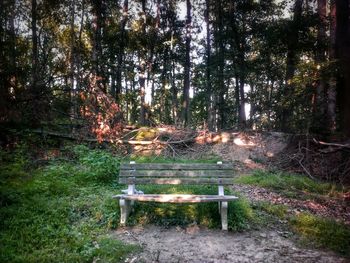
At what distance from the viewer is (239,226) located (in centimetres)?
584

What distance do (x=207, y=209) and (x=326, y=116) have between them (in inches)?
379

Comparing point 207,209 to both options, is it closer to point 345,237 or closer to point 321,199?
point 345,237

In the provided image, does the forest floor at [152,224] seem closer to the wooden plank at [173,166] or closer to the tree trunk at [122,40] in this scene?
the wooden plank at [173,166]

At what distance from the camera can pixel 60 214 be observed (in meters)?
5.92

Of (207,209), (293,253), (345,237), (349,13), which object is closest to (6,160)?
(207,209)

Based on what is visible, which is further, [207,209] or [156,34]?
[156,34]

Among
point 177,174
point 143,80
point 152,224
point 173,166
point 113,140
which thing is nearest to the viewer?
point 152,224

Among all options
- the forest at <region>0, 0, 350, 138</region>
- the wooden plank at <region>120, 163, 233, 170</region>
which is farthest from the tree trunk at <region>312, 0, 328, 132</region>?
the wooden plank at <region>120, 163, 233, 170</region>

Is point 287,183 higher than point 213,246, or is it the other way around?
point 287,183

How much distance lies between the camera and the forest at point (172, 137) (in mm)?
5324

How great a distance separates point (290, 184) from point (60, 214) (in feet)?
21.4

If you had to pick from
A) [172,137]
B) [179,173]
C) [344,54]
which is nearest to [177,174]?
[179,173]

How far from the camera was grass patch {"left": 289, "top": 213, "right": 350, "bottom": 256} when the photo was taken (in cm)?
530

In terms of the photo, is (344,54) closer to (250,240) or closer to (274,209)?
(274,209)
